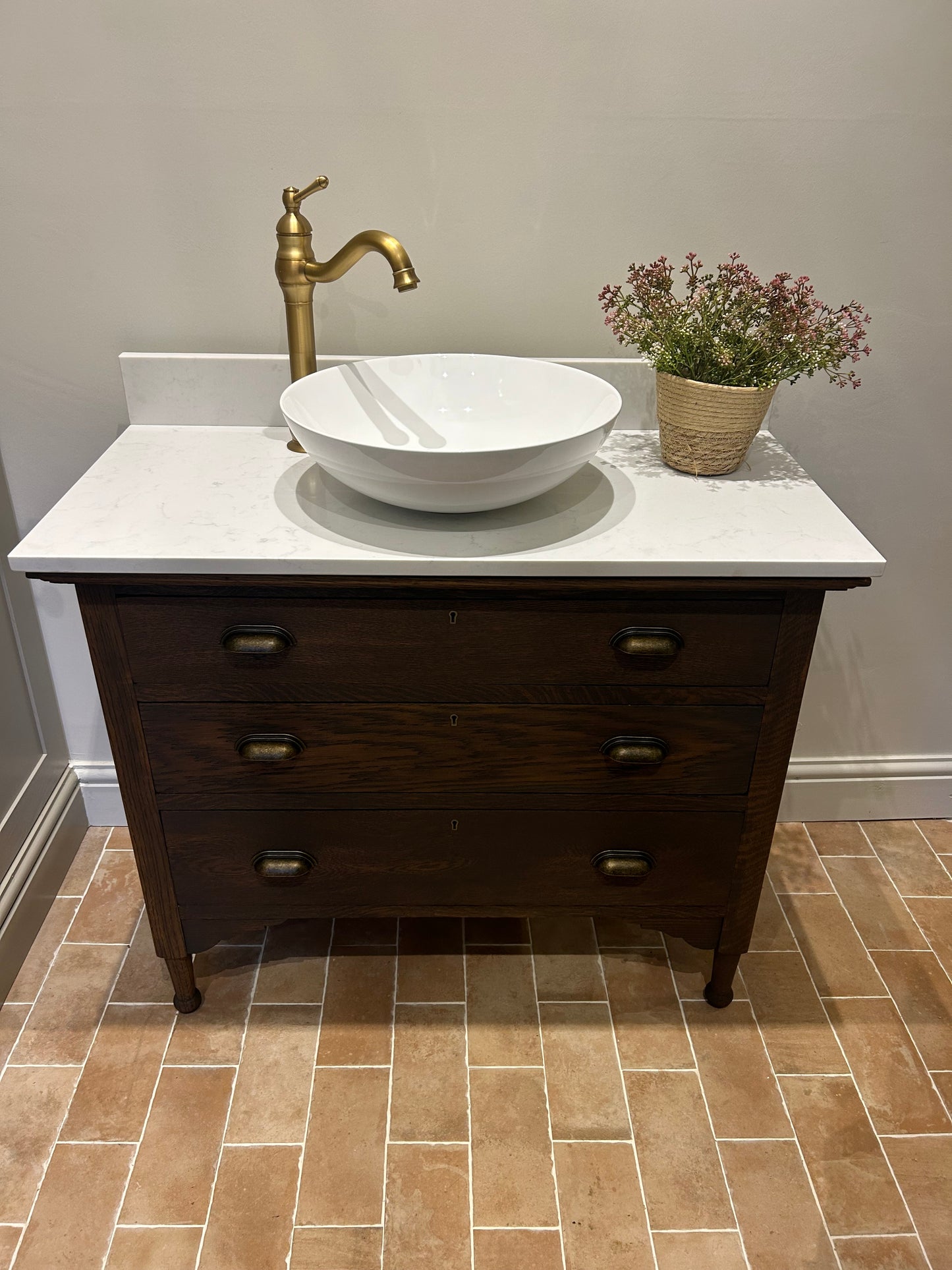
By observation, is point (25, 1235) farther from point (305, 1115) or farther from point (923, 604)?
point (923, 604)

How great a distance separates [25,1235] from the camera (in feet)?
4.09

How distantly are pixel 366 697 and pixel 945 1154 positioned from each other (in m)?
1.10

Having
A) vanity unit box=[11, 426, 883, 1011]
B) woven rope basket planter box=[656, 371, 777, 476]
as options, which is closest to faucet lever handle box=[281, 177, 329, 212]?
vanity unit box=[11, 426, 883, 1011]

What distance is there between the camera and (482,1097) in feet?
4.66

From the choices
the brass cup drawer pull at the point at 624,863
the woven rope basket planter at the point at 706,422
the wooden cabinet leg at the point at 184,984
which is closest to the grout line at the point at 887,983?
the brass cup drawer pull at the point at 624,863

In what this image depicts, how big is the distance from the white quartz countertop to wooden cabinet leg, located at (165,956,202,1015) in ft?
2.34

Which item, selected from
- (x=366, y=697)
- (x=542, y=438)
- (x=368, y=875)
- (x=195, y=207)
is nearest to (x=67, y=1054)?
(x=368, y=875)

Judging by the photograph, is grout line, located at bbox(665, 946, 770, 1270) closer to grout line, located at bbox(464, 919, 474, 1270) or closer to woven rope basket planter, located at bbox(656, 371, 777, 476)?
grout line, located at bbox(464, 919, 474, 1270)

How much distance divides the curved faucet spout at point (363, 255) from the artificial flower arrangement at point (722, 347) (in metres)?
0.29

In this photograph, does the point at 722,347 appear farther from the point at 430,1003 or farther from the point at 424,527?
the point at 430,1003

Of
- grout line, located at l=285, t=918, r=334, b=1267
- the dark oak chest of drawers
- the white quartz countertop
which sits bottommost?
grout line, located at l=285, t=918, r=334, b=1267

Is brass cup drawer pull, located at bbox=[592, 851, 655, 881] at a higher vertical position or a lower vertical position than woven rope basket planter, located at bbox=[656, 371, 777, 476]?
lower

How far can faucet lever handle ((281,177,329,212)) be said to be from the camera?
124 cm

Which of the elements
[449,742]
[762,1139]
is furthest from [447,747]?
[762,1139]
